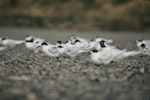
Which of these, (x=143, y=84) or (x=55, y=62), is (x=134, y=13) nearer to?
(x=55, y=62)

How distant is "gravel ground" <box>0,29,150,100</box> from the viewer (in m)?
6.60

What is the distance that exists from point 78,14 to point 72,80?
90.3 feet

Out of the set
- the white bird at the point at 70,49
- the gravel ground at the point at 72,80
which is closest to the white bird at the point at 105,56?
the gravel ground at the point at 72,80

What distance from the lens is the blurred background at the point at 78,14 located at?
33.4 m

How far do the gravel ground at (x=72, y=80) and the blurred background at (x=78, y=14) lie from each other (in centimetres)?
2278

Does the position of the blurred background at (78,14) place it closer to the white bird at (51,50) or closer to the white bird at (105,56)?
the white bird at (51,50)

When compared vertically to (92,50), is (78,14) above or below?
above

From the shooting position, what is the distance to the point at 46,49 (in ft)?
36.9

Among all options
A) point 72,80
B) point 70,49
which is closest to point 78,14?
point 70,49

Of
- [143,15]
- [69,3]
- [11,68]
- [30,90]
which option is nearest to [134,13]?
[143,15]

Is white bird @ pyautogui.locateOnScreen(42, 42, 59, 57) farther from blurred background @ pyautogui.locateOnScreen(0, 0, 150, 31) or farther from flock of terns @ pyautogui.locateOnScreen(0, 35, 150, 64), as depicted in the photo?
blurred background @ pyautogui.locateOnScreen(0, 0, 150, 31)

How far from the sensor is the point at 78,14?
115ft

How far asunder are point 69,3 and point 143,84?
2934 cm

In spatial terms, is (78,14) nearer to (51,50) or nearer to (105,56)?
(51,50)
